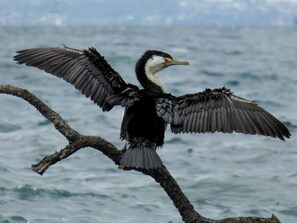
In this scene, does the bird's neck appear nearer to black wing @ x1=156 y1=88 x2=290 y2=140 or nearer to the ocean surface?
black wing @ x1=156 y1=88 x2=290 y2=140

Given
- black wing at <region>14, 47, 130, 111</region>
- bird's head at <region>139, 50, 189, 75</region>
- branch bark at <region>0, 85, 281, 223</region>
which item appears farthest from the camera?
bird's head at <region>139, 50, 189, 75</region>

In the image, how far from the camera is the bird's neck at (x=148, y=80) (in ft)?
21.7

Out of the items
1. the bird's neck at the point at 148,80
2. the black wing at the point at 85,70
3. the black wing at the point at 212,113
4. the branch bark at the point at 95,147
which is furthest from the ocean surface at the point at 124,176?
the branch bark at the point at 95,147

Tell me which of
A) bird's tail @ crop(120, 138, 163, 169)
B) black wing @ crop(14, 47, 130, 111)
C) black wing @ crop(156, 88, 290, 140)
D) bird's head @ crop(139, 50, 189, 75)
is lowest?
bird's tail @ crop(120, 138, 163, 169)

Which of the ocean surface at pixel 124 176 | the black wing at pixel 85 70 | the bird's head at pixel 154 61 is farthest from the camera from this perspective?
the ocean surface at pixel 124 176

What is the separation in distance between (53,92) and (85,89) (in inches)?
592

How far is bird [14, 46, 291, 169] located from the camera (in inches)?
244

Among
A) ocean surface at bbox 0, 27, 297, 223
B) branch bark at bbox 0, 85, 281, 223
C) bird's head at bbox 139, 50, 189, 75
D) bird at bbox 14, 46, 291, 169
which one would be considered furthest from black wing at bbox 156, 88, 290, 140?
ocean surface at bbox 0, 27, 297, 223

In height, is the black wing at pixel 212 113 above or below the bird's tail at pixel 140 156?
above

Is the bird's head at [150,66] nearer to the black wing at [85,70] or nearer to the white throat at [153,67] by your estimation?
the white throat at [153,67]

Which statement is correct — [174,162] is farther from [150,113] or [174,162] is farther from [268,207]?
[150,113]

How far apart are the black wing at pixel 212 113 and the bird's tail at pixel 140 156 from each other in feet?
0.92

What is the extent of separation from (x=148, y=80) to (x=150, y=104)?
1.01 feet

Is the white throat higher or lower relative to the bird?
higher
